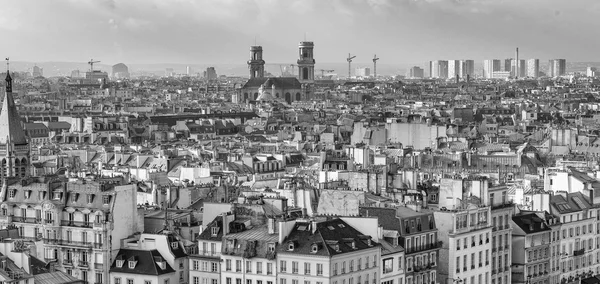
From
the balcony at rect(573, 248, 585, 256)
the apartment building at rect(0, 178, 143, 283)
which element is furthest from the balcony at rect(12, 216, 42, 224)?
the balcony at rect(573, 248, 585, 256)

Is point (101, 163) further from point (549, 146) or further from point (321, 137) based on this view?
point (321, 137)

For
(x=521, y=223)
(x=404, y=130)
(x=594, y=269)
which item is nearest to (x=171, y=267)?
(x=521, y=223)

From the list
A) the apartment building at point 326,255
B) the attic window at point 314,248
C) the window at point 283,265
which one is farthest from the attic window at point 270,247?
the attic window at point 314,248

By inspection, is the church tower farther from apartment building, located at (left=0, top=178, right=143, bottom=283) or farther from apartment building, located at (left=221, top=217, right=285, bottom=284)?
apartment building, located at (left=221, top=217, right=285, bottom=284)

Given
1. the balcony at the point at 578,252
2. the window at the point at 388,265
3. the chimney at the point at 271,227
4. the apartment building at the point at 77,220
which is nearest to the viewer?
the chimney at the point at 271,227

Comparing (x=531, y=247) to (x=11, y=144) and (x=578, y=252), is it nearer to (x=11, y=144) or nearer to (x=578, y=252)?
(x=578, y=252)

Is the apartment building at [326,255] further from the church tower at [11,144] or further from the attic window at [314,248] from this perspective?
the church tower at [11,144]

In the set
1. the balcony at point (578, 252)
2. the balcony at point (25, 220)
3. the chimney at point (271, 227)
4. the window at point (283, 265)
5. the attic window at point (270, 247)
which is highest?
the chimney at point (271, 227)
